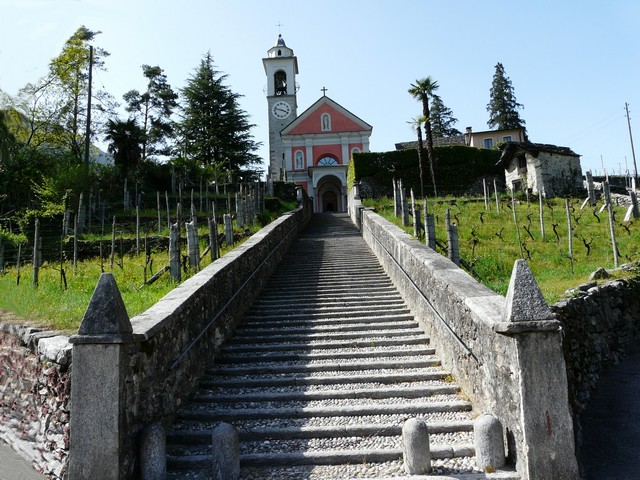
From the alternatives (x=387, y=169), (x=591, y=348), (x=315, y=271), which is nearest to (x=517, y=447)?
(x=591, y=348)

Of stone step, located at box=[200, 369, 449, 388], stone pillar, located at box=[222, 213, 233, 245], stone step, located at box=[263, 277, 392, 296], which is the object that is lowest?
stone step, located at box=[200, 369, 449, 388]

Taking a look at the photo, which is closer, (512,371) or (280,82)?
(512,371)

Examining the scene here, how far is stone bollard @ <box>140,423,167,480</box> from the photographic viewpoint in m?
4.30

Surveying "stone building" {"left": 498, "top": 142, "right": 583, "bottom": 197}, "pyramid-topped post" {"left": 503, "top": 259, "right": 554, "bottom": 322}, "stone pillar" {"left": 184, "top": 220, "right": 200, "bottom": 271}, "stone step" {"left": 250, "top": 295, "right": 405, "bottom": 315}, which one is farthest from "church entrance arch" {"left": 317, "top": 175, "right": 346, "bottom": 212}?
"pyramid-topped post" {"left": 503, "top": 259, "right": 554, "bottom": 322}

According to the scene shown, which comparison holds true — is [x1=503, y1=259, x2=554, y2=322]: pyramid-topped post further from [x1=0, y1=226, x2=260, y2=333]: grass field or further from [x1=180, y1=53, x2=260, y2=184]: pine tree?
[x1=180, y1=53, x2=260, y2=184]: pine tree

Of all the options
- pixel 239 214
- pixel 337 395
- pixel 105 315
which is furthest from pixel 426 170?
pixel 105 315

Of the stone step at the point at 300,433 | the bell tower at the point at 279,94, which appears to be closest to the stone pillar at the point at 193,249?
the stone step at the point at 300,433

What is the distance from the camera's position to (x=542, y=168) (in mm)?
30891

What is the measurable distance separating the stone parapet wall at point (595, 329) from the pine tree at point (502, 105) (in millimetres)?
50523

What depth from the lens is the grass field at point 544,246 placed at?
10.9 metres

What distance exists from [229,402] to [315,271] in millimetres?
6495

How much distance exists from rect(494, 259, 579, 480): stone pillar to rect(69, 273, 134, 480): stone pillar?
3.25 meters

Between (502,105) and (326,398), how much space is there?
58.0 m

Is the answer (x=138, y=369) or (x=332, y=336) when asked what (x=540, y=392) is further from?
(x=332, y=336)
